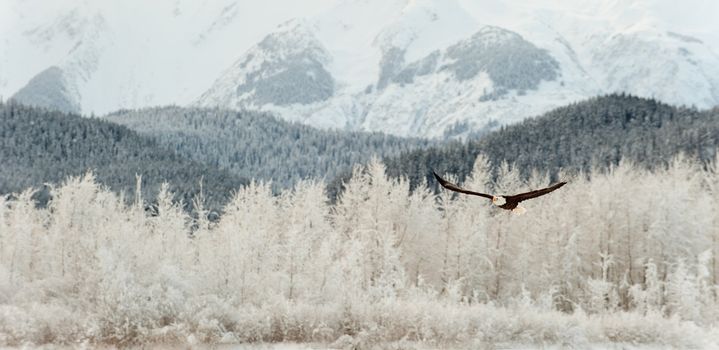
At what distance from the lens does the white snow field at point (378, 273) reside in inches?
1305

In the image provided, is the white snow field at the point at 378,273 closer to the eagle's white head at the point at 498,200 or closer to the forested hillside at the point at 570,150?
the eagle's white head at the point at 498,200

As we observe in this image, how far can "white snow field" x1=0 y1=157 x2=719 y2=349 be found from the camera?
33.2 metres

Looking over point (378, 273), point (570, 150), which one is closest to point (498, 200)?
point (378, 273)

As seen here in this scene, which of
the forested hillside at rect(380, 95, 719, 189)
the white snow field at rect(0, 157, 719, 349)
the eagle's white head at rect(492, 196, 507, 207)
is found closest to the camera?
the eagle's white head at rect(492, 196, 507, 207)

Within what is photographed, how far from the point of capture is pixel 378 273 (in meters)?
52.2

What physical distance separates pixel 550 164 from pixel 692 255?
123 metres

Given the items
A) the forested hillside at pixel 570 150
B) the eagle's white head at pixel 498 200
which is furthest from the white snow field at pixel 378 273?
the forested hillside at pixel 570 150

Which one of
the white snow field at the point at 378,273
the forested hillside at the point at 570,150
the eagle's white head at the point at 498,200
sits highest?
the forested hillside at the point at 570,150

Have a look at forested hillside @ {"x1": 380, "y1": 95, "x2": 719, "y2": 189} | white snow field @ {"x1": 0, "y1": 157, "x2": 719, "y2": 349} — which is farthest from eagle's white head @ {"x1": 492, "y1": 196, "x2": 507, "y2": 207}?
forested hillside @ {"x1": 380, "y1": 95, "x2": 719, "y2": 189}

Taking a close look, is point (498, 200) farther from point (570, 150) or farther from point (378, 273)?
point (570, 150)

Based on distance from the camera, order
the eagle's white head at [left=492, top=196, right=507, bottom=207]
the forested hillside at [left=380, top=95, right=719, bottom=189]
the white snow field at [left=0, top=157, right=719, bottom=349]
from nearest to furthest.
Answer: the eagle's white head at [left=492, top=196, right=507, bottom=207], the white snow field at [left=0, top=157, right=719, bottom=349], the forested hillside at [left=380, top=95, right=719, bottom=189]

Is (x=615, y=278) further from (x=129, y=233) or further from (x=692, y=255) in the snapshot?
(x=129, y=233)

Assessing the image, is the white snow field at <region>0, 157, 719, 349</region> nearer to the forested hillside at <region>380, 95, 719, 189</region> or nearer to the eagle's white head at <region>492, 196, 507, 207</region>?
the eagle's white head at <region>492, 196, 507, 207</region>

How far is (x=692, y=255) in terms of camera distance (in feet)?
187
